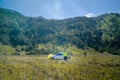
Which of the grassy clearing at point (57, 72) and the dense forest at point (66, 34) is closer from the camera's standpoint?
the grassy clearing at point (57, 72)

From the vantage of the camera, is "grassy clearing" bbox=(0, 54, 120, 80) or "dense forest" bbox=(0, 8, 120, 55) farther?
"dense forest" bbox=(0, 8, 120, 55)

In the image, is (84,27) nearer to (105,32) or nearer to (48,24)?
(105,32)

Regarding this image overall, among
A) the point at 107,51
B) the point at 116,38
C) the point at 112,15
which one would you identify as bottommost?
the point at 107,51

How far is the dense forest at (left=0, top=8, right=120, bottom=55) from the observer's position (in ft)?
210

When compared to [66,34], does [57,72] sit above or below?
below

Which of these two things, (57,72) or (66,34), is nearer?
(57,72)

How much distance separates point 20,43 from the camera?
2598 inches

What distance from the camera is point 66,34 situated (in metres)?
70.9

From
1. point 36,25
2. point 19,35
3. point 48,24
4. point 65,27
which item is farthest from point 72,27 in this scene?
point 19,35

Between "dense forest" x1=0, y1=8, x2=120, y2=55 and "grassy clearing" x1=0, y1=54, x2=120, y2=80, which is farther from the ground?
"dense forest" x1=0, y1=8, x2=120, y2=55

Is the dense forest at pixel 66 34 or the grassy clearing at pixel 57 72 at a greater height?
the dense forest at pixel 66 34

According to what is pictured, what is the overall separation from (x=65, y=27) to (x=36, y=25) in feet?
44.1

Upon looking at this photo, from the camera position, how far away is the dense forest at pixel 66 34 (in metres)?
64.1

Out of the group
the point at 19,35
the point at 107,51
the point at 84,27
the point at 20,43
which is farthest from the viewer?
the point at 84,27
